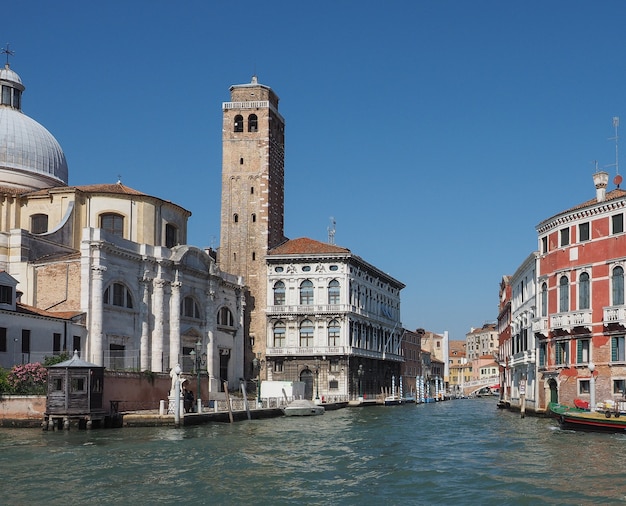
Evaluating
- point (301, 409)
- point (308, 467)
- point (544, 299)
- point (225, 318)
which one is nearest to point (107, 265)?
point (301, 409)

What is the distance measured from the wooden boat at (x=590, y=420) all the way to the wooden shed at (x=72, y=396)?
15594 mm

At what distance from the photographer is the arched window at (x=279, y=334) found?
58156 mm

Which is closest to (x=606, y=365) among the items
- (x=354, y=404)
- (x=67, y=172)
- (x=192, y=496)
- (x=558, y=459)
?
(x=558, y=459)

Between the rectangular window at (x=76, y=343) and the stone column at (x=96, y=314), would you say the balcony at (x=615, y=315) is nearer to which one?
the stone column at (x=96, y=314)

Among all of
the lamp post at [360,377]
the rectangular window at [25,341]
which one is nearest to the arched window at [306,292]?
the lamp post at [360,377]

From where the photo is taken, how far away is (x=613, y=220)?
33.3 meters

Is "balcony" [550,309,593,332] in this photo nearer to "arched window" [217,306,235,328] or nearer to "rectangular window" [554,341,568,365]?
"rectangular window" [554,341,568,365]

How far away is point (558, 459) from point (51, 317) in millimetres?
22747

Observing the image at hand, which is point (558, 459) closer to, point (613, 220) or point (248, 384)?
point (613, 220)

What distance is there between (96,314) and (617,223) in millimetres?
22307

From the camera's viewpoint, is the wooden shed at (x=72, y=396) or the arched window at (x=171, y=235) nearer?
the wooden shed at (x=72, y=396)

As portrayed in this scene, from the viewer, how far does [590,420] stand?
28000 mm

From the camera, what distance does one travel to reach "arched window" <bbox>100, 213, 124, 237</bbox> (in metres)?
46.4

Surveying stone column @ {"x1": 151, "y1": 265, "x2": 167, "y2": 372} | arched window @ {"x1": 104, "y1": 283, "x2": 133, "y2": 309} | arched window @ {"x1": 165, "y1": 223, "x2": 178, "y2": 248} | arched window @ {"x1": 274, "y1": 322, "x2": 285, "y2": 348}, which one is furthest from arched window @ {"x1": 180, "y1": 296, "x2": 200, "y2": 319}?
arched window @ {"x1": 274, "y1": 322, "x2": 285, "y2": 348}
